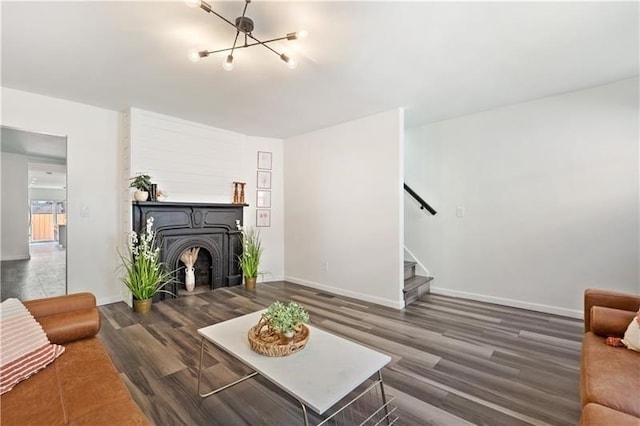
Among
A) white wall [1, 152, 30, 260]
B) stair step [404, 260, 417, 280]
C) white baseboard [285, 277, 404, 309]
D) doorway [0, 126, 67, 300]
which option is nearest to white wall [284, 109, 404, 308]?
white baseboard [285, 277, 404, 309]

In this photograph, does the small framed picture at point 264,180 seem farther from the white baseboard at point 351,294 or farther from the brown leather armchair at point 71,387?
the brown leather armchair at point 71,387

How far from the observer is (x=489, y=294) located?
358 cm

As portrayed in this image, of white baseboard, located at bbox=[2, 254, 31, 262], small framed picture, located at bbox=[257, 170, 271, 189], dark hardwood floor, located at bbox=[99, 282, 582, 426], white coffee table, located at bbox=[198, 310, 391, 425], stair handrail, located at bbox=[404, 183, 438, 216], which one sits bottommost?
dark hardwood floor, located at bbox=[99, 282, 582, 426]

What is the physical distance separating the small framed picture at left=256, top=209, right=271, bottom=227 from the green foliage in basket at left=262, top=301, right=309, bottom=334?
3.34 m

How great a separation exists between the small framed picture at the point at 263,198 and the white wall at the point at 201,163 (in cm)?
7

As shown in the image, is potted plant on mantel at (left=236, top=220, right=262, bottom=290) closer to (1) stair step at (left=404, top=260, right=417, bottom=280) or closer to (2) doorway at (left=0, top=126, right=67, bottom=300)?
(2) doorway at (left=0, top=126, right=67, bottom=300)

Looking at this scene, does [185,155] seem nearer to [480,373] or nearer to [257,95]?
[257,95]

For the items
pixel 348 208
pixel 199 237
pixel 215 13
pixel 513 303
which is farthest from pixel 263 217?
pixel 513 303

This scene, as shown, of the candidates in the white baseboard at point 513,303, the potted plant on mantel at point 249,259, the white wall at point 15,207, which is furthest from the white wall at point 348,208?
the white wall at point 15,207

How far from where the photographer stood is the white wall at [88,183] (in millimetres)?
3176

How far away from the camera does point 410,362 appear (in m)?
2.14

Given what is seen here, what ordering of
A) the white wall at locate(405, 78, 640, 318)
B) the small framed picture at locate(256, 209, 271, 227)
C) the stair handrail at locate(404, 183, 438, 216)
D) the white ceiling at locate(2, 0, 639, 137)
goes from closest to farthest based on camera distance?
the white ceiling at locate(2, 0, 639, 137) → the white wall at locate(405, 78, 640, 318) → the stair handrail at locate(404, 183, 438, 216) → the small framed picture at locate(256, 209, 271, 227)

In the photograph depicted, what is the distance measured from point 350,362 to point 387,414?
491mm

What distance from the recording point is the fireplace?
144 inches
